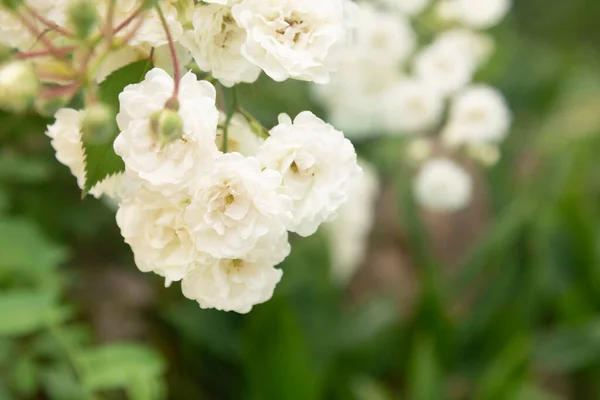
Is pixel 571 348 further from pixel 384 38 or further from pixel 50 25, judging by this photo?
pixel 50 25

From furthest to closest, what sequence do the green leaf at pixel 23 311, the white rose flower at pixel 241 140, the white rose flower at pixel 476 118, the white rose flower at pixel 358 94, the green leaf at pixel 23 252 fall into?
the white rose flower at pixel 358 94 < the white rose flower at pixel 476 118 < the green leaf at pixel 23 252 < the green leaf at pixel 23 311 < the white rose flower at pixel 241 140

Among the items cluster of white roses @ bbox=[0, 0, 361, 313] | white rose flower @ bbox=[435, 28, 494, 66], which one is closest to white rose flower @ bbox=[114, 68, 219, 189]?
cluster of white roses @ bbox=[0, 0, 361, 313]

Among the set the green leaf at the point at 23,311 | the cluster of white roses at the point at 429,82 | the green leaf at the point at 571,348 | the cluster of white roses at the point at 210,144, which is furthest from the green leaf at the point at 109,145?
the green leaf at the point at 571,348

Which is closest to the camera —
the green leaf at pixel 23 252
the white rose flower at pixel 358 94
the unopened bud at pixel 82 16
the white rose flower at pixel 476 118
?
the unopened bud at pixel 82 16

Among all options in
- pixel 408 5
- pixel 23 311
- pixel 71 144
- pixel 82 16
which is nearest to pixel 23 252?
pixel 23 311

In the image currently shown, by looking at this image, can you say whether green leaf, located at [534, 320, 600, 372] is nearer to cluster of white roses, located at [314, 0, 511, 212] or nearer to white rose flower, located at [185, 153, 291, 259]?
cluster of white roses, located at [314, 0, 511, 212]

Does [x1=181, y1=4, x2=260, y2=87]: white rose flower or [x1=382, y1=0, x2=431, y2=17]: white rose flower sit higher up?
[x1=181, y1=4, x2=260, y2=87]: white rose flower

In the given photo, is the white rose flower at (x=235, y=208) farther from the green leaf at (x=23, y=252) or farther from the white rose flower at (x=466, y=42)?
the white rose flower at (x=466, y=42)
